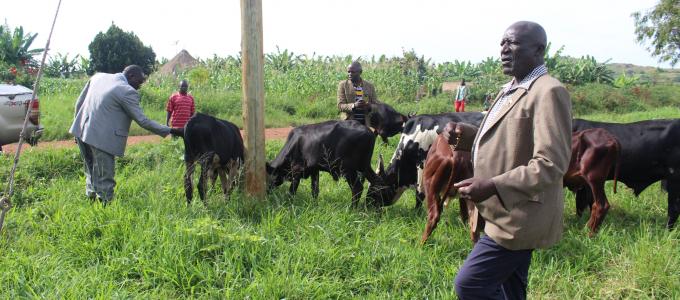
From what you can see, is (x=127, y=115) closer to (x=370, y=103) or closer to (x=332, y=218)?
(x=332, y=218)

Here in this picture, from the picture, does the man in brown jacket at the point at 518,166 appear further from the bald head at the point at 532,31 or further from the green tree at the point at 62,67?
the green tree at the point at 62,67

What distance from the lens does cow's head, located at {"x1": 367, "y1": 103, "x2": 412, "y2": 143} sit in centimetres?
841

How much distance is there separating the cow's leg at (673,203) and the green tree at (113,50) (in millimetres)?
40756

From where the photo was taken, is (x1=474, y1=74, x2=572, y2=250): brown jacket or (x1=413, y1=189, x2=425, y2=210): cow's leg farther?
(x1=413, y1=189, x2=425, y2=210): cow's leg

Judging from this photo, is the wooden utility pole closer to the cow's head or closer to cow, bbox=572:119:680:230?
the cow's head

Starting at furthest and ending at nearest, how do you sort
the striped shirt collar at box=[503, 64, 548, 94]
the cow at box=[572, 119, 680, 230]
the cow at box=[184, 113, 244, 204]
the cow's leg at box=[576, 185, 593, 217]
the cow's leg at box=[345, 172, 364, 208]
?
1. the cow's leg at box=[345, 172, 364, 208]
2. the cow's leg at box=[576, 185, 593, 217]
3. the cow at box=[572, 119, 680, 230]
4. the cow at box=[184, 113, 244, 204]
5. the striped shirt collar at box=[503, 64, 548, 94]

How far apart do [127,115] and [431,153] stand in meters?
3.21

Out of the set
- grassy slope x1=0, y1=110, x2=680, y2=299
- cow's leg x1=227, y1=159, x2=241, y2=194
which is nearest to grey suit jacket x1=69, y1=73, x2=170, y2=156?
grassy slope x1=0, y1=110, x2=680, y2=299

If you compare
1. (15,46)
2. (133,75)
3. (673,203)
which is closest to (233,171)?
(133,75)

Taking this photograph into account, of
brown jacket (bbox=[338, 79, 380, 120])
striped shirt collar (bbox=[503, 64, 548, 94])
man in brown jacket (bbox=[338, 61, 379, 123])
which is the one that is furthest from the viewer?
brown jacket (bbox=[338, 79, 380, 120])

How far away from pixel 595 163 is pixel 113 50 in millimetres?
42537

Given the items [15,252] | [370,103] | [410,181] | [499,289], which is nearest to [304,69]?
[370,103]

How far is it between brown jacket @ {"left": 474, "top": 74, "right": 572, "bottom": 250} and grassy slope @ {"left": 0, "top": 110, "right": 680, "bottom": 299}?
62.3 inches

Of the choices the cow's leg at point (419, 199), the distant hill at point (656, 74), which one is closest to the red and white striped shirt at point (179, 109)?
the cow's leg at point (419, 199)
